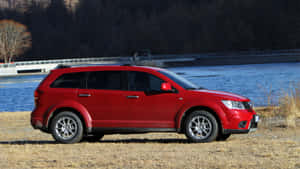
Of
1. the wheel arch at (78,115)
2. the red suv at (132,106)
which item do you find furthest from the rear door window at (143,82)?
the wheel arch at (78,115)

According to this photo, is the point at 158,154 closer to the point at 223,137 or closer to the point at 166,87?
the point at 166,87

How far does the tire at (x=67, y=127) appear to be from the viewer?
11117 millimetres

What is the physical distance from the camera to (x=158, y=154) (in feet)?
30.2

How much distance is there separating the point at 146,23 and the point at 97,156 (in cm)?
12821

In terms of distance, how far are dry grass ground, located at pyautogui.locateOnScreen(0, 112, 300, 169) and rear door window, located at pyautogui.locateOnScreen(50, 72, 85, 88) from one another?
1.14m

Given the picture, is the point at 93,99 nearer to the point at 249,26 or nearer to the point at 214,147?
the point at 214,147

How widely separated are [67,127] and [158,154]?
261 cm

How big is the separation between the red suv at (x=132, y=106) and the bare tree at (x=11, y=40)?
336ft

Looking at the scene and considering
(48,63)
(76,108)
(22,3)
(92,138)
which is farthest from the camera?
(22,3)

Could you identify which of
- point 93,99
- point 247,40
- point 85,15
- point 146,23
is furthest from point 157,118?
point 85,15

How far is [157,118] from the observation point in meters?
10.8

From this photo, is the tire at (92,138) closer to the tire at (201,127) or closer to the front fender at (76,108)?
the front fender at (76,108)

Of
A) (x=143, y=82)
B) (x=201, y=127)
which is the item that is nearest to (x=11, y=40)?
(x=143, y=82)

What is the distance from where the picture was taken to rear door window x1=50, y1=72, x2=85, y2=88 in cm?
1128
